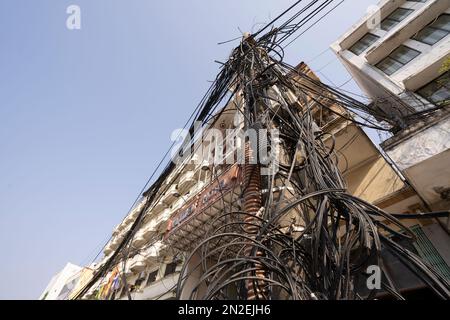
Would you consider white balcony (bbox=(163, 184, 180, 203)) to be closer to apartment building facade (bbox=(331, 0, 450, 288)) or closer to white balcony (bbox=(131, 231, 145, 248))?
white balcony (bbox=(131, 231, 145, 248))

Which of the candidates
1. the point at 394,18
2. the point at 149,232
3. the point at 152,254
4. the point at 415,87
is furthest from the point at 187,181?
the point at 394,18

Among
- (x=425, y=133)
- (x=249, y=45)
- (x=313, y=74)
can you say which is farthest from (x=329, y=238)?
(x=313, y=74)

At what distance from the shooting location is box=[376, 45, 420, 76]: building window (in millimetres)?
8694

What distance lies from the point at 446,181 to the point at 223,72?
474cm

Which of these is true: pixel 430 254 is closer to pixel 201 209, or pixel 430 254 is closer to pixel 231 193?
pixel 231 193

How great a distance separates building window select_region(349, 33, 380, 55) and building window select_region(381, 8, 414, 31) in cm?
59

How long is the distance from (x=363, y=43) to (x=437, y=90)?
6445 millimetres

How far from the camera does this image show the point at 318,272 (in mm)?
1994

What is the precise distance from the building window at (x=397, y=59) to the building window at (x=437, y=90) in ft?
6.03

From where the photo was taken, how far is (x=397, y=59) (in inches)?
361

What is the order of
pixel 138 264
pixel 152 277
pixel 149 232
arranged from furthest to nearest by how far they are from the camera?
1. pixel 149 232
2. pixel 138 264
3. pixel 152 277

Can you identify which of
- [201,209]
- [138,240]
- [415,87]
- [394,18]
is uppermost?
[394,18]

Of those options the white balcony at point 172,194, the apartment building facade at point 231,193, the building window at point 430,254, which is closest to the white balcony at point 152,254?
the apartment building facade at point 231,193

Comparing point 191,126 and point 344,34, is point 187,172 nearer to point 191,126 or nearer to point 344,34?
point 191,126
